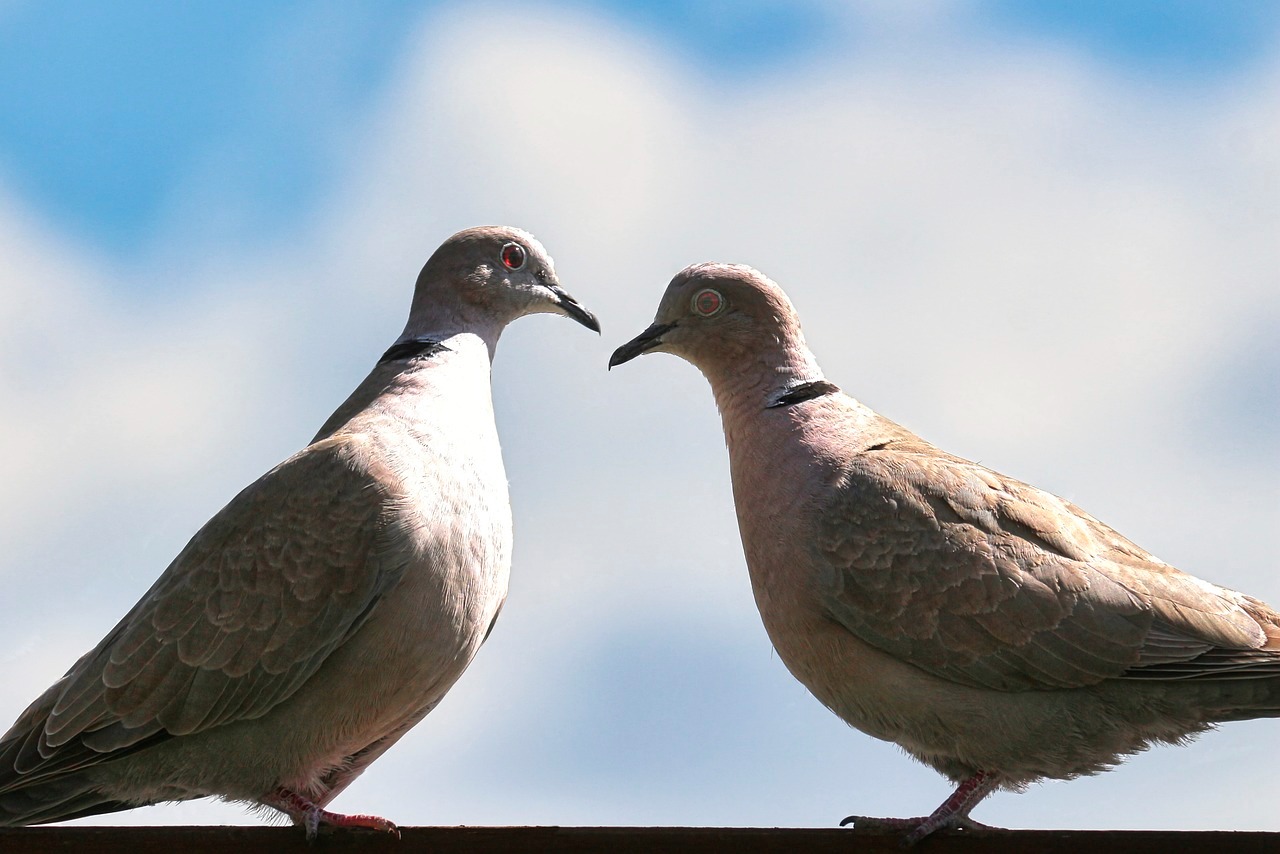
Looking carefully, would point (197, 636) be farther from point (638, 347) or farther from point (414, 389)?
point (638, 347)

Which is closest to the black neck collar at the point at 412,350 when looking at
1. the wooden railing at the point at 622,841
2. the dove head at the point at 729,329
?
the dove head at the point at 729,329

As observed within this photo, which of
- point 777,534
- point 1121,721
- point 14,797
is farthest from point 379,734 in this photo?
point 1121,721

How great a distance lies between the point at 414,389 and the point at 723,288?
142 cm

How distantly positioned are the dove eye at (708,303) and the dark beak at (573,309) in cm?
61

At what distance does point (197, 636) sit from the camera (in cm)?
503

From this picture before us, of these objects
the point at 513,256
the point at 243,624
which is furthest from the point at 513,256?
the point at 243,624

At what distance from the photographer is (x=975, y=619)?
489 cm

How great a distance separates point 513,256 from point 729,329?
1.07m

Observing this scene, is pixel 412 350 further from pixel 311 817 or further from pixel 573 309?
pixel 311 817

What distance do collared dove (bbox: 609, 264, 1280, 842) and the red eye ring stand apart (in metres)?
1.47

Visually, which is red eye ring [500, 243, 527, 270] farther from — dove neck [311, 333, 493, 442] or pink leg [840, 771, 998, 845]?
pink leg [840, 771, 998, 845]

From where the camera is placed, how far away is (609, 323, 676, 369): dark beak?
6.07m

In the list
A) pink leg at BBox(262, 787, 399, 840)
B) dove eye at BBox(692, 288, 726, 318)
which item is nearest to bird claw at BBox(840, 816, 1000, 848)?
pink leg at BBox(262, 787, 399, 840)

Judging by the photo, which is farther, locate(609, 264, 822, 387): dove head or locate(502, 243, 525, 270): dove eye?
locate(502, 243, 525, 270): dove eye
